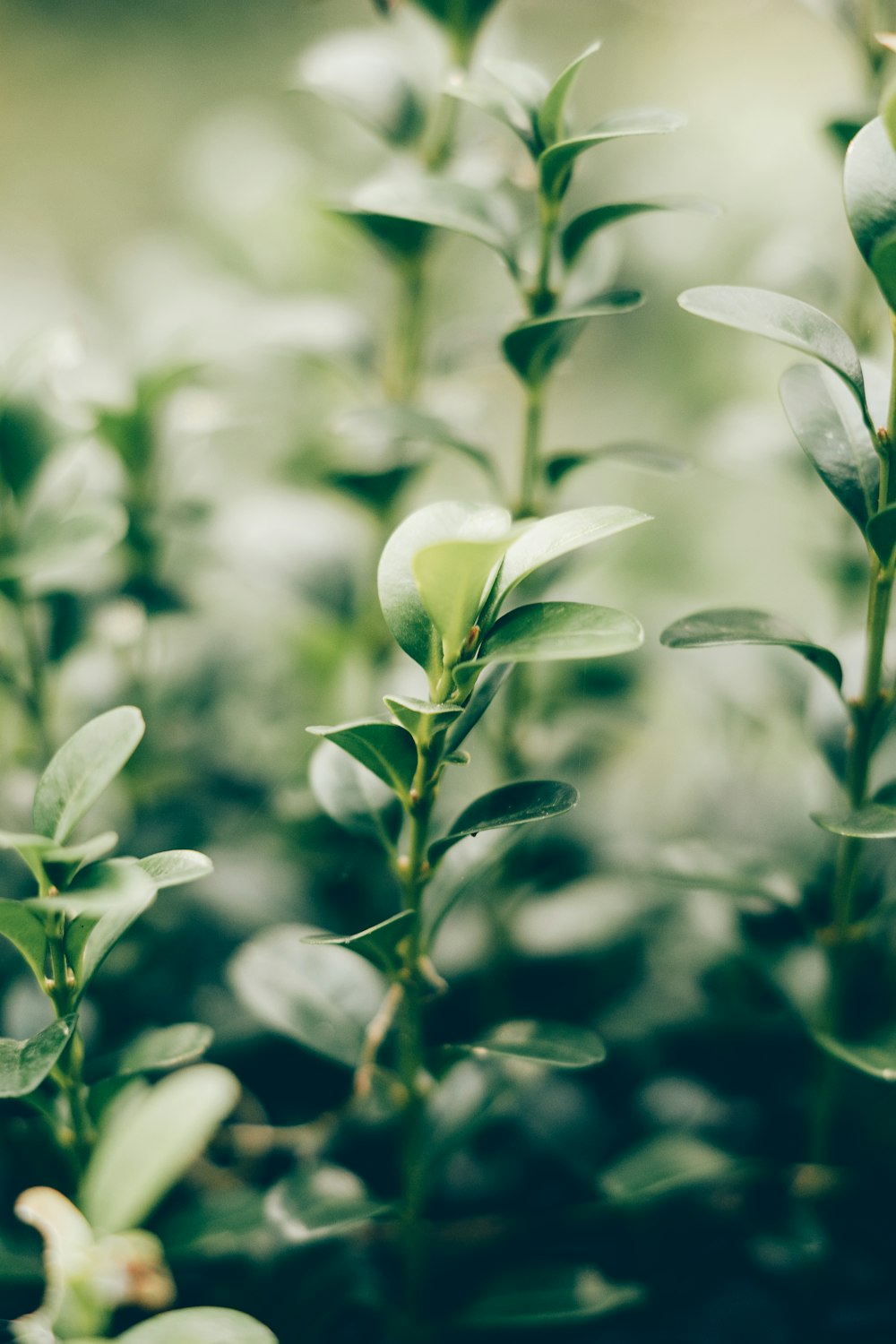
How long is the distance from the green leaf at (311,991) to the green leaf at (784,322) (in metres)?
0.38

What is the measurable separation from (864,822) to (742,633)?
100 millimetres

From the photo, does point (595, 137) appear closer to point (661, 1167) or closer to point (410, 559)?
point (410, 559)

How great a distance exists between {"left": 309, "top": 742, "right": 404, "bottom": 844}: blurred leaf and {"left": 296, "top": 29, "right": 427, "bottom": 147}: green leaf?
0.43 meters

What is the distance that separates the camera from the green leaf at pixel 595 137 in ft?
1.63

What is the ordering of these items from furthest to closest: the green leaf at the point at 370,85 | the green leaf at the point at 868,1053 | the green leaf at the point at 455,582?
the green leaf at the point at 370,85
the green leaf at the point at 868,1053
the green leaf at the point at 455,582

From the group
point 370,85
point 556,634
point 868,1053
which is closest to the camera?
point 556,634

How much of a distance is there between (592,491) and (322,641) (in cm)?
27

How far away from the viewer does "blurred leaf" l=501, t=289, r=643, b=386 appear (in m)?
0.55

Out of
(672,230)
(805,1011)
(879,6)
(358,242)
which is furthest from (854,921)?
(358,242)

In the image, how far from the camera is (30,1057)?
45 centimetres

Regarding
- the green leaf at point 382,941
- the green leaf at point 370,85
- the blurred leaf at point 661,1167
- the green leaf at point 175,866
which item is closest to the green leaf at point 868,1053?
the blurred leaf at point 661,1167

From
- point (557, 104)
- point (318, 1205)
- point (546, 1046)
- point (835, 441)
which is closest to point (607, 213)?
point (557, 104)

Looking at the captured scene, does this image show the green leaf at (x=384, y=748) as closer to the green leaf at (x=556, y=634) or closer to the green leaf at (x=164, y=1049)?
the green leaf at (x=556, y=634)

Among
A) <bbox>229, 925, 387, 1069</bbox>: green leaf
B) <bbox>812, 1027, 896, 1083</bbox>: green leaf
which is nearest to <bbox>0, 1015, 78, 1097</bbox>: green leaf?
<bbox>229, 925, 387, 1069</bbox>: green leaf
